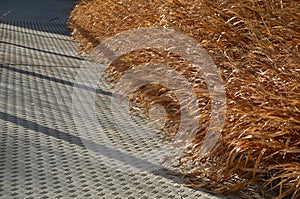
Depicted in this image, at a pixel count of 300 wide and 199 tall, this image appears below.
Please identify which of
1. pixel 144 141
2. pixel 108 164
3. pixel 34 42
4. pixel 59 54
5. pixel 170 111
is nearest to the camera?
pixel 108 164

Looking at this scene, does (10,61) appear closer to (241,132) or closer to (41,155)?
(41,155)

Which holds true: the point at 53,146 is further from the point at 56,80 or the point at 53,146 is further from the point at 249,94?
the point at 56,80

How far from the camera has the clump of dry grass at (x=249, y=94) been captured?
1.79m

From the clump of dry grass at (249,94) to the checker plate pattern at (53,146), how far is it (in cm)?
19

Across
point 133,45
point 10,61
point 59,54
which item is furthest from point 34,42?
point 133,45

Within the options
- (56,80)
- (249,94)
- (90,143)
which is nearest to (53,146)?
(90,143)

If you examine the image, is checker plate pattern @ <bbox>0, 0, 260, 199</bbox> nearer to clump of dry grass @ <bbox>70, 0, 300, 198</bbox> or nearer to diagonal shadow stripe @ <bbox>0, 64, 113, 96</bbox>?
diagonal shadow stripe @ <bbox>0, 64, 113, 96</bbox>

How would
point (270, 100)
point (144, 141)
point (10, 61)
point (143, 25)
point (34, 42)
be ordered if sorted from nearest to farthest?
point (270, 100) < point (144, 141) < point (143, 25) < point (10, 61) < point (34, 42)

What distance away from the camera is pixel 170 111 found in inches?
105

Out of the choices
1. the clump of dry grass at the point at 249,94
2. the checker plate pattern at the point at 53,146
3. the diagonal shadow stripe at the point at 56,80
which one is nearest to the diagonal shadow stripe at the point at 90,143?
the checker plate pattern at the point at 53,146

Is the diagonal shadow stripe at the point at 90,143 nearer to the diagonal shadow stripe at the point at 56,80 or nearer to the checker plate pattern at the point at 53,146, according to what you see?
the checker plate pattern at the point at 53,146

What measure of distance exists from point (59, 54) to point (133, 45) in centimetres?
145

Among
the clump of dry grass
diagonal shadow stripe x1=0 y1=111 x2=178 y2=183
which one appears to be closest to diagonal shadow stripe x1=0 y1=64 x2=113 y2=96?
the clump of dry grass

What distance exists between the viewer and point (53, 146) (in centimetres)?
224
